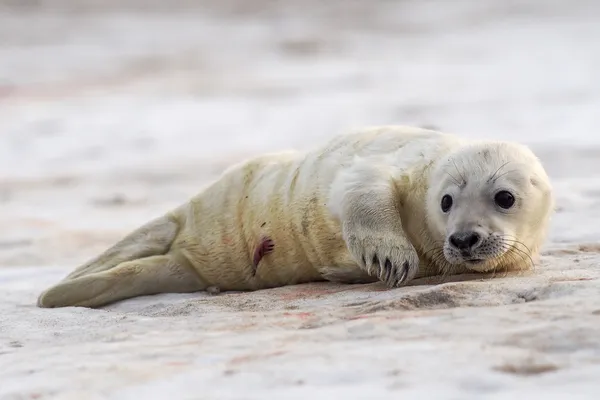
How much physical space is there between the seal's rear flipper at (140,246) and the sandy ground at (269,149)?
11.4 inches

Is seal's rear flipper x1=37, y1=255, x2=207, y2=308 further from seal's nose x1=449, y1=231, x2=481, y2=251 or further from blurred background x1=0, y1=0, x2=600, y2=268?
seal's nose x1=449, y1=231, x2=481, y2=251

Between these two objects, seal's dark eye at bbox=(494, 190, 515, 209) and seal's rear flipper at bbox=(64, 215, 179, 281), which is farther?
seal's rear flipper at bbox=(64, 215, 179, 281)

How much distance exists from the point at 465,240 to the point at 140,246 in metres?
1.66

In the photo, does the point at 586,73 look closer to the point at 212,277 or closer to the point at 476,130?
the point at 476,130

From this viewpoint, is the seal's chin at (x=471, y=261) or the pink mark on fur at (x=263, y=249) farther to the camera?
the pink mark on fur at (x=263, y=249)

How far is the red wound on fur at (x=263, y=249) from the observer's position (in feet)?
13.8

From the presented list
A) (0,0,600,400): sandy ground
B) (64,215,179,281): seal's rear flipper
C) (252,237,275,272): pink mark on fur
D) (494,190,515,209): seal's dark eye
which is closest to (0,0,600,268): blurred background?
(0,0,600,400): sandy ground

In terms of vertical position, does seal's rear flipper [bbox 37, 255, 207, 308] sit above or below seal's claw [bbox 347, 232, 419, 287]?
below

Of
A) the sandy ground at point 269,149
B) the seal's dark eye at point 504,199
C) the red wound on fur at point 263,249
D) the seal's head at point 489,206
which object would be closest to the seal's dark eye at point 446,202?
the seal's head at point 489,206

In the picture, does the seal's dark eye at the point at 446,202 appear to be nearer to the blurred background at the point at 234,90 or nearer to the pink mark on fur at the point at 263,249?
the pink mark on fur at the point at 263,249

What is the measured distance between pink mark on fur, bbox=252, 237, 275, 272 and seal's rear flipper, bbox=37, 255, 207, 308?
0.33 metres

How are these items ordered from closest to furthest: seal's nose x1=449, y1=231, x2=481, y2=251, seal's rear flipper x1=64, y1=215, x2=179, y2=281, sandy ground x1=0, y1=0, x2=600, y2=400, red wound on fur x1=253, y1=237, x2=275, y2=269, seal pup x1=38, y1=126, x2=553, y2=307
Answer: sandy ground x1=0, y1=0, x2=600, y2=400, seal's nose x1=449, y1=231, x2=481, y2=251, seal pup x1=38, y1=126, x2=553, y2=307, red wound on fur x1=253, y1=237, x2=275, y2=269, seal's rear flipper x1=64, y1=215, x2=179, y2=281

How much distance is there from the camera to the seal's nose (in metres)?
3.52

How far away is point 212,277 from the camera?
448 centimetres
